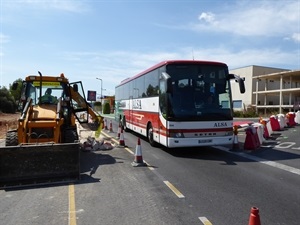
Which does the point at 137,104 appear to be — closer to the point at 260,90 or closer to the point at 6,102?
the point at 6,102

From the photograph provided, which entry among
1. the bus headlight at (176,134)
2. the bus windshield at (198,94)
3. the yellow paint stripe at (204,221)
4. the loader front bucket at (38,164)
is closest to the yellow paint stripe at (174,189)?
the yellow paint stripe at (204,221)

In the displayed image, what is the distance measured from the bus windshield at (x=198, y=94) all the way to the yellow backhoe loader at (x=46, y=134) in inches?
139

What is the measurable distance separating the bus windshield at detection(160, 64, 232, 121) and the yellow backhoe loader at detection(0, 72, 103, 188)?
352 centimetres

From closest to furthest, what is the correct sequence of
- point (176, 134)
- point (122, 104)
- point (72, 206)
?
point (72, 206)
point (176, 134)
point (122, 104)

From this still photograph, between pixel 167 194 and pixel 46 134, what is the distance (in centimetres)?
482

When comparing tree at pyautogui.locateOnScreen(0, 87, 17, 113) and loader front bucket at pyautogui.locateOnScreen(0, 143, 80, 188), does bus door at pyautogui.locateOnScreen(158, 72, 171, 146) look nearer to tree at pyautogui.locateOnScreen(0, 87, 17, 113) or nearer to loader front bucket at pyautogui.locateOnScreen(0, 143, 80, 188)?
loader front bucket at pyautogui.locateOnScreen(0, 143, 80, 188)

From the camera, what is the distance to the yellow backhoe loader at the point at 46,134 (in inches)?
297

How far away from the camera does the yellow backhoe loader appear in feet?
24.8

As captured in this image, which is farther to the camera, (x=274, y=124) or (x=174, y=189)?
(x=274, y=124)

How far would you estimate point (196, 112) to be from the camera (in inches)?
440

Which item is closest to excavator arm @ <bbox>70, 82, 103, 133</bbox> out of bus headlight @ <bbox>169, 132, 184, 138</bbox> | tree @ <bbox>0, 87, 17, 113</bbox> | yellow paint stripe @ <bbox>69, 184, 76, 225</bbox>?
bus headlight @ <bbox>169, 132, 184, 138</bbox>

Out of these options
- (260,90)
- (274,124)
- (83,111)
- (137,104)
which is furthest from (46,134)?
(260,90)

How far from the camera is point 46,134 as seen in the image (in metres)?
9.63

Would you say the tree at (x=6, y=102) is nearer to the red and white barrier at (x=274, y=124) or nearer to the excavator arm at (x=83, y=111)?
the excavator arm at (x=83, y=111)
